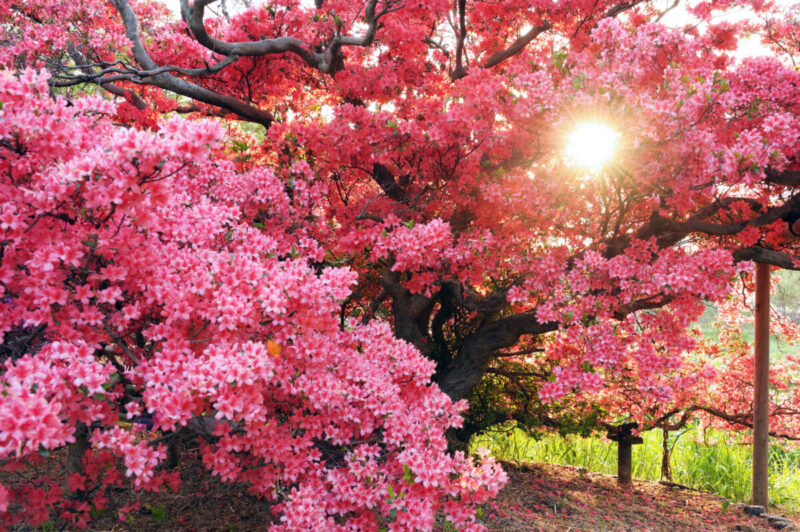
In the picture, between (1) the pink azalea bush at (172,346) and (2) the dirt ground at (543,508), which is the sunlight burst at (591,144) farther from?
(2) the dirt ground at (543,508)

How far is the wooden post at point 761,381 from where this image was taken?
5.73 metres

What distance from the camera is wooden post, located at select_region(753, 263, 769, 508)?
226 inches

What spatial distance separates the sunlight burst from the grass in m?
3.96

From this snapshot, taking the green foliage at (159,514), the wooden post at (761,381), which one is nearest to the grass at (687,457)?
the wooden post at (761,381)

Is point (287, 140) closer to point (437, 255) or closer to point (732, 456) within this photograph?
point (437, 255)

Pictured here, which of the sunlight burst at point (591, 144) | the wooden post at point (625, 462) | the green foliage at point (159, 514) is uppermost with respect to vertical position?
the sunlight burst at point (591, 144)

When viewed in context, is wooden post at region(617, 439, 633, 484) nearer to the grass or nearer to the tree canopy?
the grass

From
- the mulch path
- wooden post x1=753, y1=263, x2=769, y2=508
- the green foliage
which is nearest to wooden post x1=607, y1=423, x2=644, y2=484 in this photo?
the mulch path

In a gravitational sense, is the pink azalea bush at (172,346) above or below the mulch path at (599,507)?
above

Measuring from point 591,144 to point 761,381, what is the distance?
3659mm

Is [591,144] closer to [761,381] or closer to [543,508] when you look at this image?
[543,508]

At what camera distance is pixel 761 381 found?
5.73 m

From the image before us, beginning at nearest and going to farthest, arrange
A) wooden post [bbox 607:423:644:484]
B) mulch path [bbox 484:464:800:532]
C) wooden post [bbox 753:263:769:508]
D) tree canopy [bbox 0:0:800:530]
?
tree canopy [bbox 0:0:800:530], mulch path [bbox 484:464:800:532], wooden post [bbox 753:263:769:508], wooden post [bbox 607:423:644:484]

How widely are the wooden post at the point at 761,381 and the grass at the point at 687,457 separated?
1.07 meters
